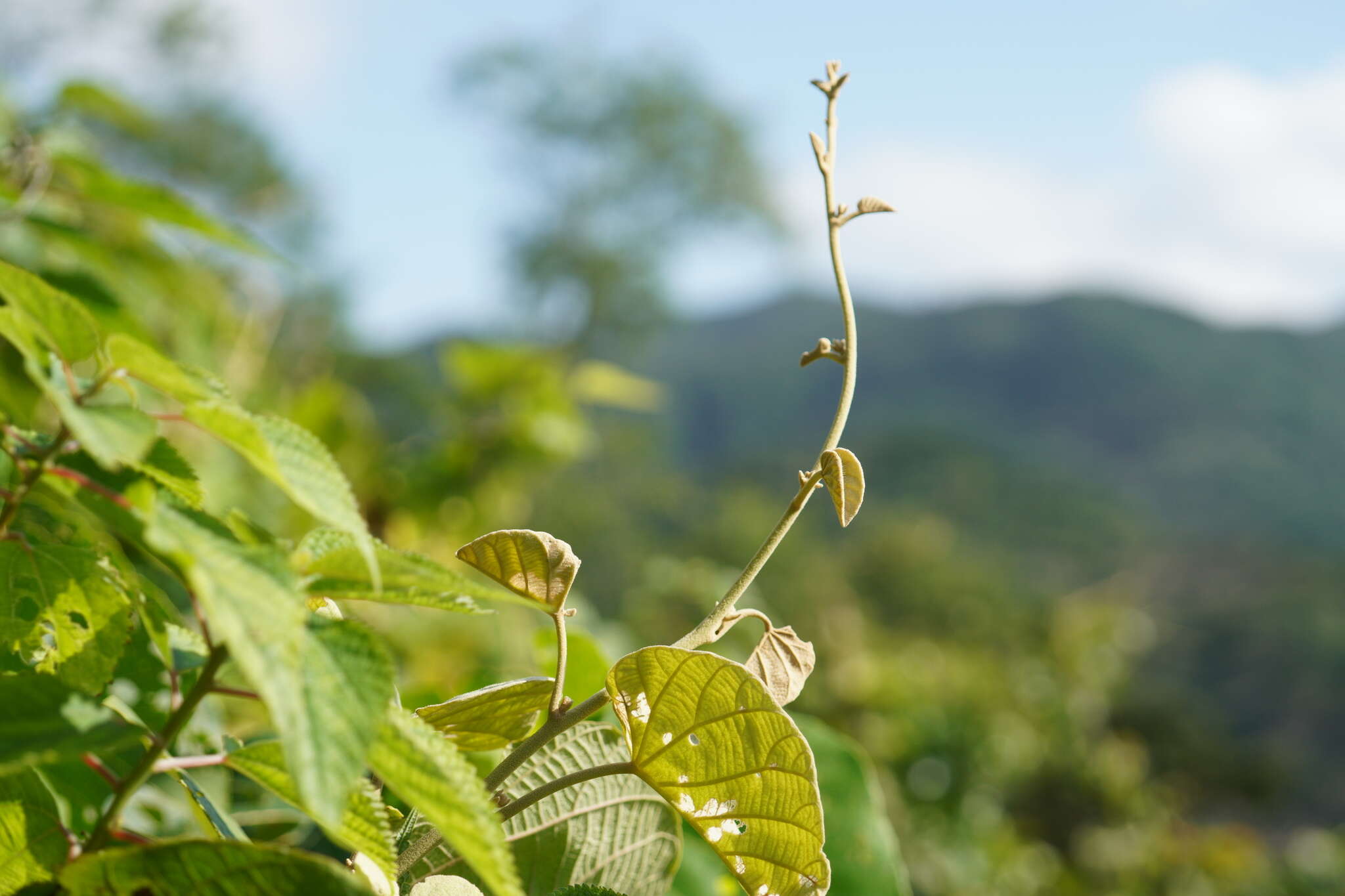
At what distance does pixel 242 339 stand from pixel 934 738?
10.7 feet

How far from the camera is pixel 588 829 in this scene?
0.31 meters

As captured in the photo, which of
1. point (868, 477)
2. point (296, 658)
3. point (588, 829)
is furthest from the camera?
point (868, 477)

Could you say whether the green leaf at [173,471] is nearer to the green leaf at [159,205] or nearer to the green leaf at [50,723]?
the green leaf at [50,723]

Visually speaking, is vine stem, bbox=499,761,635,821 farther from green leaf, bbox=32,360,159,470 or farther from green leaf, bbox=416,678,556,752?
green leaf, bbox=32,360,159,470

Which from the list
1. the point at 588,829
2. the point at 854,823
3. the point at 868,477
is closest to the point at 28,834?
the point at 588,829

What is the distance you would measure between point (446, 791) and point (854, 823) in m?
0.32

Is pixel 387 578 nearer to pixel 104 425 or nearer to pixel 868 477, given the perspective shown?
pixel 104 425

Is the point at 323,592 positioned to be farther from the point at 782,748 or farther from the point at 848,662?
the point at 848,662

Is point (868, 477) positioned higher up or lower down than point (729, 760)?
lower down

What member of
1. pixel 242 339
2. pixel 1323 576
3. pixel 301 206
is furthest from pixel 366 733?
Result: pixel 301 206

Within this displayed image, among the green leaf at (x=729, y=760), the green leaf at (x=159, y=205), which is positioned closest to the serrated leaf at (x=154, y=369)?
the green leaf at (x=729, y=760)

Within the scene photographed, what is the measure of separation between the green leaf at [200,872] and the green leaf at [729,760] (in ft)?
0.27

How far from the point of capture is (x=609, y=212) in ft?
44.9

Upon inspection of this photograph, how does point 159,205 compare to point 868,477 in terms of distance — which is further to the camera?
point 868,477
